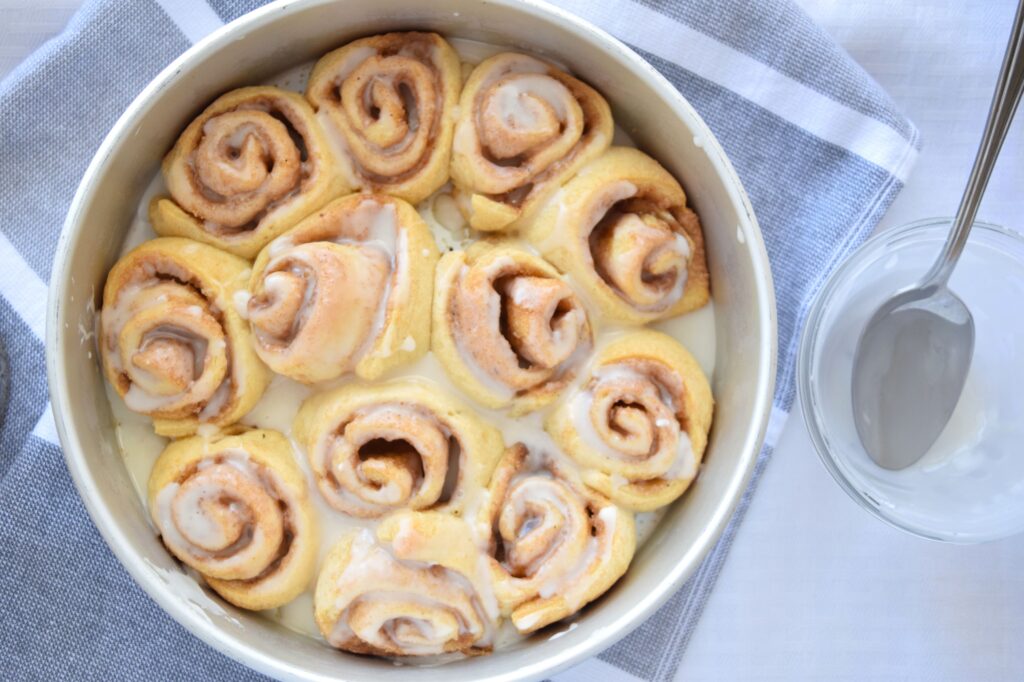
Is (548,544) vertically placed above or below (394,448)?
below

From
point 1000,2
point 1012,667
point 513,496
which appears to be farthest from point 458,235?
point 1012,667

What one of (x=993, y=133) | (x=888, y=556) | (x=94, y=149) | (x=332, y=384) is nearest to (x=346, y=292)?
(x=332, y=384)

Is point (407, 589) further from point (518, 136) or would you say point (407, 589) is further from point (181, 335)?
point (518, 136)

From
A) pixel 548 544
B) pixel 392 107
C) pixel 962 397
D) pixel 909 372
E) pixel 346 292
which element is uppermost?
pixel 392 107

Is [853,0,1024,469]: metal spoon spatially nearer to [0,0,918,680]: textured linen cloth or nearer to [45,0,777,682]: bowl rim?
[0,0,918,680]: textured linen cloth

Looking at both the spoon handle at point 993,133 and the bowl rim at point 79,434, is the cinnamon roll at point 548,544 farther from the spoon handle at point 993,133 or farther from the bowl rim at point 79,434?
the spoon handle at point 993,133

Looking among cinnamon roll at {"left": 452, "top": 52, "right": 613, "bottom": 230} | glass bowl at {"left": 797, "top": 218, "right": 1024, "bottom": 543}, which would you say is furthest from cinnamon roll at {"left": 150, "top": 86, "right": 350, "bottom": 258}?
glass bowl at {"left": 797, "top": 218, "right": 1024, "bottom": 543}

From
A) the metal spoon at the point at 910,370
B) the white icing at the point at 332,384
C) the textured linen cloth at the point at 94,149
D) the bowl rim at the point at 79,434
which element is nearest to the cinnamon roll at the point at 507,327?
the white icing at the point at 332,384

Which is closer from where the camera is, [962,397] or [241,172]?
[241,172]
